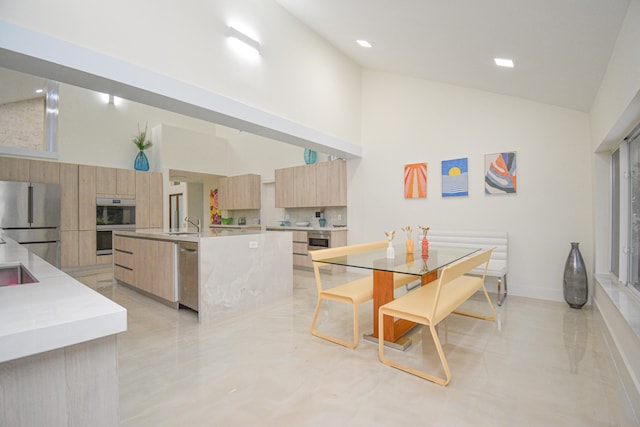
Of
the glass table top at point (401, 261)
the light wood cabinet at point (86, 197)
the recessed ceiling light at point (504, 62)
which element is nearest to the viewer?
the glass table top at point (401, 261)

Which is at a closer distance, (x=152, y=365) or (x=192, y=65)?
(x=152, y=365)

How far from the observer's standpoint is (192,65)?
3.23m

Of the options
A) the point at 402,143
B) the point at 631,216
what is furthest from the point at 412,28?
the point at 631,216

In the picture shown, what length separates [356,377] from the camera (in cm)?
211

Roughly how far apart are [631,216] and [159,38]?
4943 millimetres

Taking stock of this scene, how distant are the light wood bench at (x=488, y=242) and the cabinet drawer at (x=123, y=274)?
447 cm

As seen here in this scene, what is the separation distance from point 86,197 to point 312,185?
4.25 meters

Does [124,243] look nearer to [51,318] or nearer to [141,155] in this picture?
[141,155]

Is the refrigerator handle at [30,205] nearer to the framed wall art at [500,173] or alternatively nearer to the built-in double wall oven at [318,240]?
the built-in double wall oven at [318,240]

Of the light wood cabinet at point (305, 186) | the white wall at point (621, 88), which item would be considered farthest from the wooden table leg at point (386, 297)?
the light wood cabinet at point (305, 186)

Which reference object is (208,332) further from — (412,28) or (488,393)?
(412,28)

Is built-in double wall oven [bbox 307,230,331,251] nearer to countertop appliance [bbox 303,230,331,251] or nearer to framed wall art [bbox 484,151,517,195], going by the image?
countertop appliance [bbox 303,230,331,251]

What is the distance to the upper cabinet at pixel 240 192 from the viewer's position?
746cm

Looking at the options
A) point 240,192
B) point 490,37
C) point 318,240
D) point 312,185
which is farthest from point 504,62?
point 240,192
